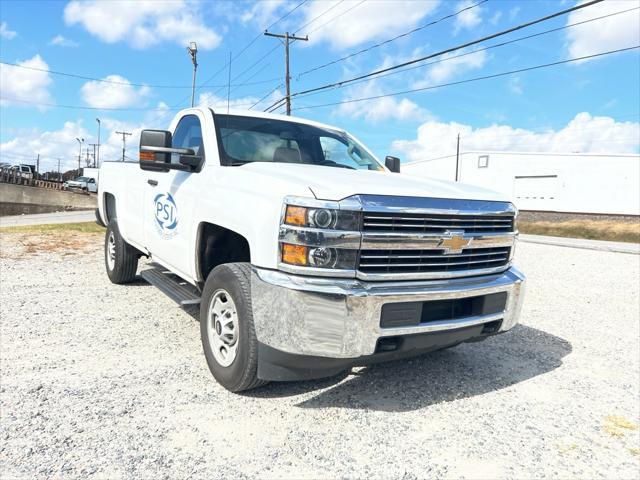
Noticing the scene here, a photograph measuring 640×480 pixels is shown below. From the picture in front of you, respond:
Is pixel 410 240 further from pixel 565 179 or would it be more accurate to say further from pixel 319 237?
pixel 565 179

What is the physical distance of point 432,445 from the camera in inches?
99.9

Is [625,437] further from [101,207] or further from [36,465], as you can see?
[101,207]

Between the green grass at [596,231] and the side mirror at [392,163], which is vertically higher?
the side mirror at [392,163]

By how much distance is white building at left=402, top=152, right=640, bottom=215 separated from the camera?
42250mm

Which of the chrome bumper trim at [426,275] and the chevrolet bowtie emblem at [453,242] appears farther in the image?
the chevrolet bowtie emblem at [453,242]

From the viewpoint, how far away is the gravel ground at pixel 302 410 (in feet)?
7.64

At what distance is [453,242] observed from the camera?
2809 mm

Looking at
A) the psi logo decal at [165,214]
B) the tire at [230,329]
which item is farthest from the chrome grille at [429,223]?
the psi logo decal at [165,214]

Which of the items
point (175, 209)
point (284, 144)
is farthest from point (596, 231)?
point (175, 209)

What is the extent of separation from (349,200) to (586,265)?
384 inches

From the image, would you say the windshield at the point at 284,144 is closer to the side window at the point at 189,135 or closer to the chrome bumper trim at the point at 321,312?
the side window at the point at 189,135

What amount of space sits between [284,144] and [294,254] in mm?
1803

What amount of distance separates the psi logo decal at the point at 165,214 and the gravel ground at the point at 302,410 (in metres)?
0.94

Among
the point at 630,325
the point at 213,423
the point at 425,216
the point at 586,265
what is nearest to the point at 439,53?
the point at 586,265
